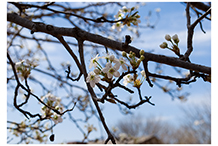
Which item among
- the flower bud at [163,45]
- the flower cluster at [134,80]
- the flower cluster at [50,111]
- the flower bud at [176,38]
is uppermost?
the flower bud at [176,38]

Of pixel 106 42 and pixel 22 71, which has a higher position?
pixel 106 42

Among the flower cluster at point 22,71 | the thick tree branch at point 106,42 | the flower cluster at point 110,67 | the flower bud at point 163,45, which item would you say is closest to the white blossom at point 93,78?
the flower cluster at point 110,67

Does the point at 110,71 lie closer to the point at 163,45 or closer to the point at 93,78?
the point at 93,78

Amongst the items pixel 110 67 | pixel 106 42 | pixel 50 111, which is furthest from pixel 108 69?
pixel 50 111

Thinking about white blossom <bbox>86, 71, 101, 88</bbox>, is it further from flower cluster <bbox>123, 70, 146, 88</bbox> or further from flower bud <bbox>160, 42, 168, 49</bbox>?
flower bud <bbox>160, 42, 168, 49</bbox>

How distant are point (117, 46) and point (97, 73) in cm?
31

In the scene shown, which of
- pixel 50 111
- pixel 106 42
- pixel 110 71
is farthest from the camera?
pixel 50 111

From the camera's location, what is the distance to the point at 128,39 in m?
1.14

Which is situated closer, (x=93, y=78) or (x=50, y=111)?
(x=93, y=78)

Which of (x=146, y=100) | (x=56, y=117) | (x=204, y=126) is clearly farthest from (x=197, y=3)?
→ (x=204, y=126)

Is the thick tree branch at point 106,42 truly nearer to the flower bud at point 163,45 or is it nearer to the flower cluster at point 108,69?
the flower bud at point 163,45

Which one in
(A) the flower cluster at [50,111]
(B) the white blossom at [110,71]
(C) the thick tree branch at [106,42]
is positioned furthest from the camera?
(A) the flower cluster at [50,111]

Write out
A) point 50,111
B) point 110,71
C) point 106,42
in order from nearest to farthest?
point 110,71, point 106,42, point 50,111
